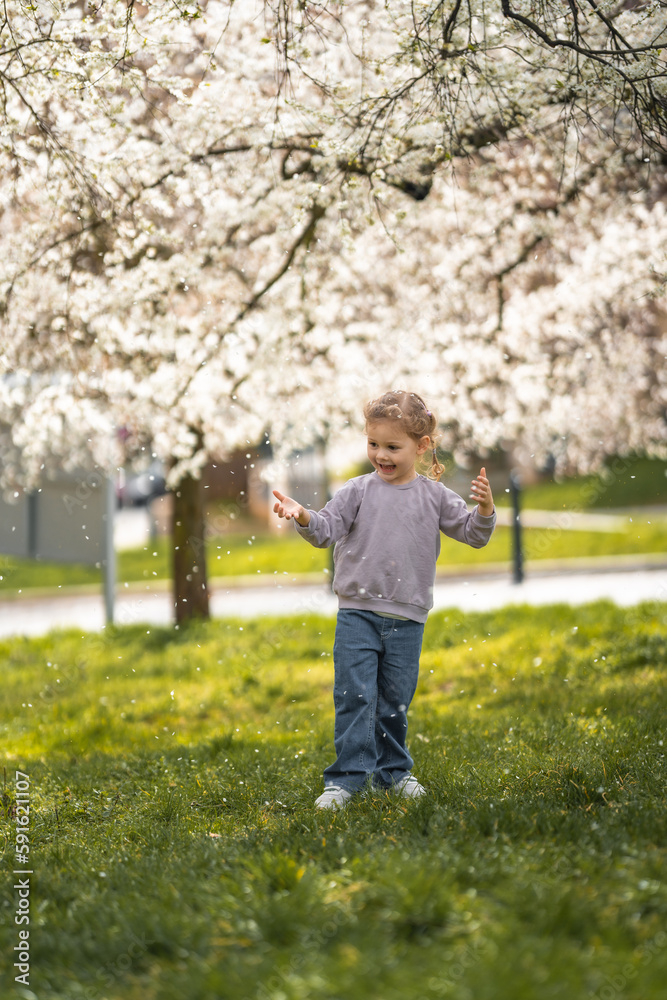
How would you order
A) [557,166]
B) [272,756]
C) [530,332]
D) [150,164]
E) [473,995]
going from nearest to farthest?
[473,995] < [272,756] < [150,164] < [557,166] < [530,332]

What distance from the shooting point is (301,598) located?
11664 millimetres

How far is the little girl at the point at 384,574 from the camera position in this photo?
373 centimetres

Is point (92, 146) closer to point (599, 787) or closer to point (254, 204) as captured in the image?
point (254, 204)

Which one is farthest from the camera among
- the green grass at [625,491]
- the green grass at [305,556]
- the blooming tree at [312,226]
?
the green grass at [625,491]

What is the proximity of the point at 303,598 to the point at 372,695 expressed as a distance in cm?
784

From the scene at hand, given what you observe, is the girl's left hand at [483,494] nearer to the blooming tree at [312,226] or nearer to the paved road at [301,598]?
the blooming tree at [312,226]

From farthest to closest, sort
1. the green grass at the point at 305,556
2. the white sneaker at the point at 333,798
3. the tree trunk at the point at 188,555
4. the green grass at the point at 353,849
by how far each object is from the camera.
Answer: the green grass at the point at 305,556
the tree trunk at the point at 188,555
the white sneaker at the point at 333,798
the green grass at the point at 353,849

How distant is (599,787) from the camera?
3379mm

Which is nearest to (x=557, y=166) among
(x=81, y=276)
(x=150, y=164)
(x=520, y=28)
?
(x=520, y=28)

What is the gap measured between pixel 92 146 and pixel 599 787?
396 cm

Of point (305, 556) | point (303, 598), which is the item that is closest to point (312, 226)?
point (303, 598)

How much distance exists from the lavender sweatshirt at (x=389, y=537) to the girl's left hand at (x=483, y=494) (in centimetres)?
4

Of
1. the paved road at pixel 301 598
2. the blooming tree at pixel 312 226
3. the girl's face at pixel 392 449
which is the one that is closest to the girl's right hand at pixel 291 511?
the girl's face at pixel 392 449

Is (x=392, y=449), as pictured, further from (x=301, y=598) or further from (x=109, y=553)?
(x=301, y=598)
